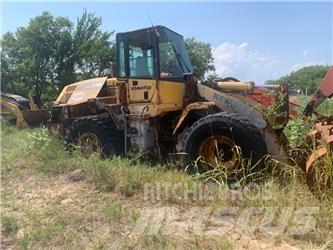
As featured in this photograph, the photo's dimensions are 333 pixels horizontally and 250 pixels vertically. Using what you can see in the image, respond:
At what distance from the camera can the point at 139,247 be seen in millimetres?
4094

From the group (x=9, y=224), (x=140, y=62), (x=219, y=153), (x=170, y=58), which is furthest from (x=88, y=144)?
(x=9, y=224)

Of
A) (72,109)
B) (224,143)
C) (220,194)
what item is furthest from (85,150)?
(220,194)

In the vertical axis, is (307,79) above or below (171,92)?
above

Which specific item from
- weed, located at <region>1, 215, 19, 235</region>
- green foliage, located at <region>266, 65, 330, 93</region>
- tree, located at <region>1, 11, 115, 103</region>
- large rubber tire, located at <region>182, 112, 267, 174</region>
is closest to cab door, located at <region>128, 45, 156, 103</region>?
large rubber tire, located at <region>182, 112, 267, 174</region>

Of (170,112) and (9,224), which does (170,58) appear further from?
(9,224)

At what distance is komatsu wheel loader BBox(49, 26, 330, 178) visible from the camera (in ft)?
20.1

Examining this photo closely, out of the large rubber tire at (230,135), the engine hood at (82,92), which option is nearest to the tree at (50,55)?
the engine hood at (82,92)

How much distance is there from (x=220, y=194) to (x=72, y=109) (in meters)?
4.58

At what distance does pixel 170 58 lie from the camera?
24.4 feet

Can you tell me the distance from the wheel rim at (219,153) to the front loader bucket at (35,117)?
7.39 metres

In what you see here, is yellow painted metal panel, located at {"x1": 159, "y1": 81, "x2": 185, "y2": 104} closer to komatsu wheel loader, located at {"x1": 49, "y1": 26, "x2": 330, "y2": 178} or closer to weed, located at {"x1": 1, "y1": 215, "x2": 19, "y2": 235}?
komatsu wheel loader, located at {"x1": 49, "y1": 26, "x2": 330, "y2": 178}

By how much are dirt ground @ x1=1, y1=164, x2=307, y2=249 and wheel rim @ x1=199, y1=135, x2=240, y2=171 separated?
1229mm

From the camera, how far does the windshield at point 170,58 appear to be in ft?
24.1

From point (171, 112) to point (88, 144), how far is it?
173 centimetres
